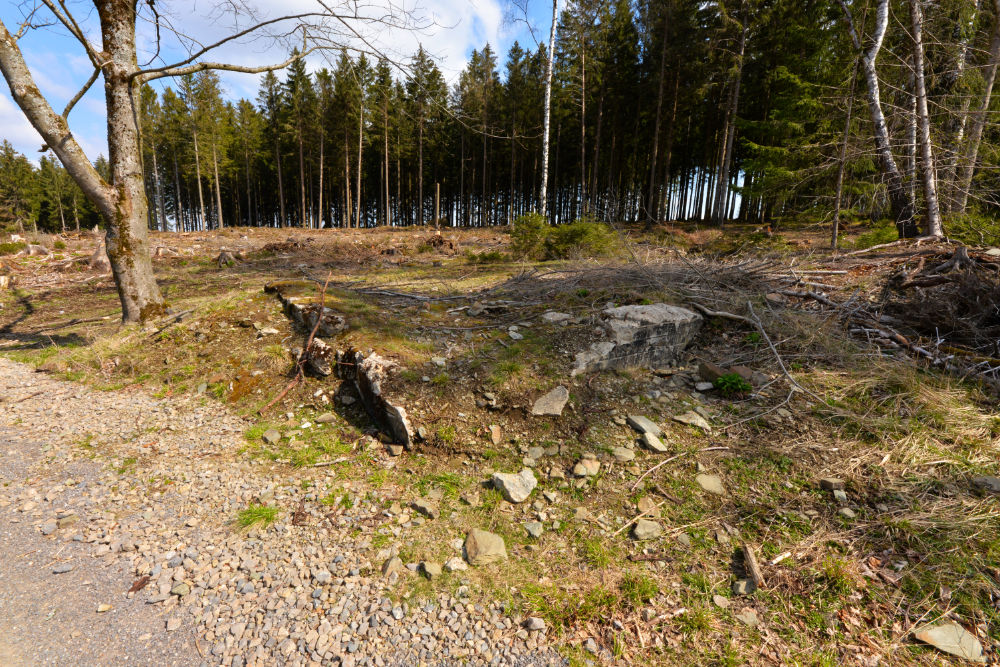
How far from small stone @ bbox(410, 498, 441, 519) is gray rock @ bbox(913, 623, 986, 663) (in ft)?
8.37

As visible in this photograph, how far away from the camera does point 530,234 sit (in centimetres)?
1087

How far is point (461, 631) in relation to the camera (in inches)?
76.0

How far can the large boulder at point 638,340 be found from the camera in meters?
4.06

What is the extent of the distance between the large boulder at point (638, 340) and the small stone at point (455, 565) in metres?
2.13

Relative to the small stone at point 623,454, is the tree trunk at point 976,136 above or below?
above

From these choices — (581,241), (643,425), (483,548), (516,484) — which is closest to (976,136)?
(581,241)

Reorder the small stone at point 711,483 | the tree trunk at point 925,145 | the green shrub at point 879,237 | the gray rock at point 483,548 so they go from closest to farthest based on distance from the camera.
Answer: the gray rock at point 483,548
the small stone at point 711,483
the tree trunk at point 925,145
the green shrub at point 879,237

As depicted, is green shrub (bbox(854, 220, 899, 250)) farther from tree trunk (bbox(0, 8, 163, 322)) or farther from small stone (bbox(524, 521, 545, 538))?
tree trunk (bbox(0, 8, 163, 322))

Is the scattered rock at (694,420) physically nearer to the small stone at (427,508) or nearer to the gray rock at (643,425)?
the gray rock at (643,425)

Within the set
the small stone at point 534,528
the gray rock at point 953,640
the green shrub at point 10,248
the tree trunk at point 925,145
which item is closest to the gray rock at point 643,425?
the small stone at point 534,528

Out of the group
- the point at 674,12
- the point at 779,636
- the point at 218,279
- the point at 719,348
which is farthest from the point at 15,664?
the point at 674,12

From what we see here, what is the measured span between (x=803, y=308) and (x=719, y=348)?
1471 millimetres

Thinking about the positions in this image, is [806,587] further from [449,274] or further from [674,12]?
[674,12]

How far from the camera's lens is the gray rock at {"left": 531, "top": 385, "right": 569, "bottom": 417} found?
11.4 ft
